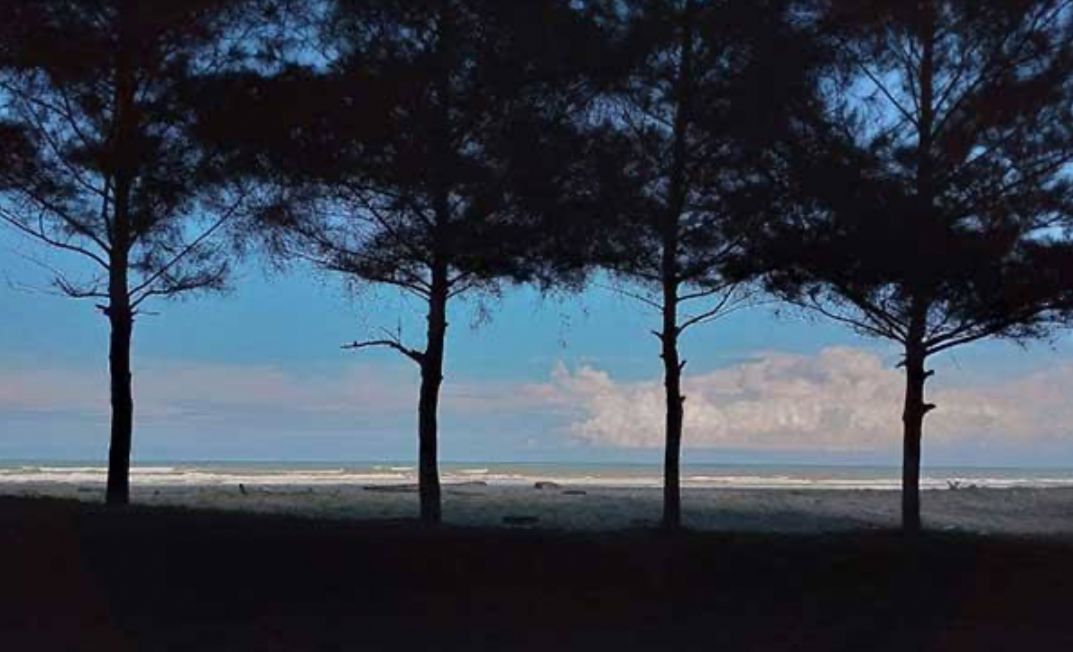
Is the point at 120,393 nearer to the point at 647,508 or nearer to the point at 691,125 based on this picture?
the point at 691,125

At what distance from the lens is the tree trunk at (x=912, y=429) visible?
19.5m

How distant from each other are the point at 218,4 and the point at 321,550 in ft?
24.6

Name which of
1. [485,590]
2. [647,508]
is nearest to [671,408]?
[485,590]

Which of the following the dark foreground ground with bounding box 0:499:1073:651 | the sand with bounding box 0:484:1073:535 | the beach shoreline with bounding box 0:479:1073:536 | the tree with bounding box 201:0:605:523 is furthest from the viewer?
the sand with bounding box 0:484:1073:535

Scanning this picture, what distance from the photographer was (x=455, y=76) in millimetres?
17031

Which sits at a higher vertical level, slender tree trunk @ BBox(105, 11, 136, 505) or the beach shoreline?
slender tree trunk @ BBox(105, 11, 136, 505)

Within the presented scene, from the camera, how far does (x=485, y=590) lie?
1409 centimetres

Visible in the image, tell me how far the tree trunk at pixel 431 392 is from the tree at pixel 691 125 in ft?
6.74

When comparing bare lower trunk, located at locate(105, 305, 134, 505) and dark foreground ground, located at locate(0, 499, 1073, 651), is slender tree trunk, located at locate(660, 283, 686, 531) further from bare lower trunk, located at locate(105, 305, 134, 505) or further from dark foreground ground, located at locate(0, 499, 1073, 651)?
bare lower trunk, located at locate(105, 305, 134, 505)

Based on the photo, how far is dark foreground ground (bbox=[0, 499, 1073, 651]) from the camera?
12766 mm

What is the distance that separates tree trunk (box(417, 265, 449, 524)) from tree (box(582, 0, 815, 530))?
80.9 inches

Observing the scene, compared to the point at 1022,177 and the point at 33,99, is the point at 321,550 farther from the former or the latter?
the point at 1022,177

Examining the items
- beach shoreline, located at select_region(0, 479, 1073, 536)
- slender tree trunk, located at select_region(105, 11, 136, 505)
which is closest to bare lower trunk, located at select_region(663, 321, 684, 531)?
beach shoreline, located at select_region(0, 479, 1073, 536)

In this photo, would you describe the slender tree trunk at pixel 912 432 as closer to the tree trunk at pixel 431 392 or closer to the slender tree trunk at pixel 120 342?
the tree trunk at pixel 431 392
